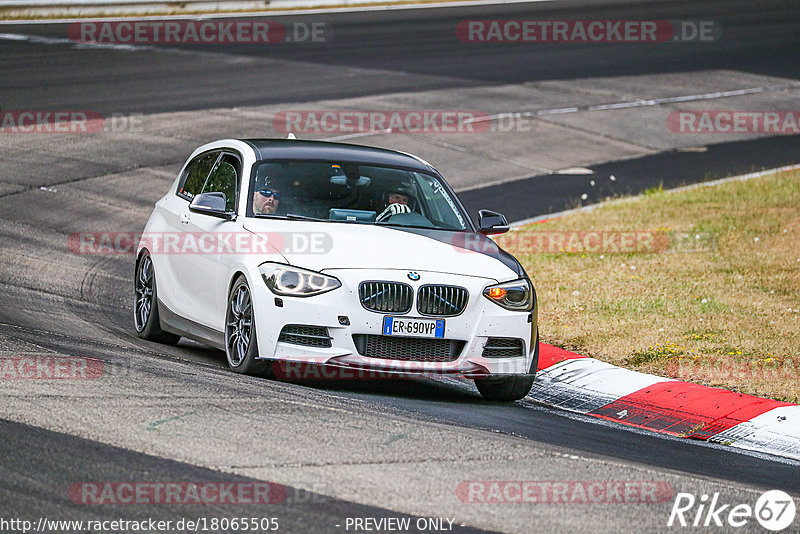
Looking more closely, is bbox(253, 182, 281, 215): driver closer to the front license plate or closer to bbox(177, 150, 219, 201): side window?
bbox(177, 150, 219, 201): side window

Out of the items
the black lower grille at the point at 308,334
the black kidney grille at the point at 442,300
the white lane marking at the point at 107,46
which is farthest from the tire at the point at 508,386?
the white lane marking at the point at 107,46

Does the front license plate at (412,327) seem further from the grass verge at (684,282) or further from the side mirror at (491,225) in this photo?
the grass verge at (684,282)

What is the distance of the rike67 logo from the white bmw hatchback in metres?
2.71

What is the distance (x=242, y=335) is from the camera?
9.02 m

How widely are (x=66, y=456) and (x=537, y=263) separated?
30.2ft

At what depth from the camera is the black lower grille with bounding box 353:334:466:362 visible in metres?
8.56

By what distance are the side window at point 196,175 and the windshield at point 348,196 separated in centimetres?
106

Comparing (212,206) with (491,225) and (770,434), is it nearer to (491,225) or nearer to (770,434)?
(491,225)

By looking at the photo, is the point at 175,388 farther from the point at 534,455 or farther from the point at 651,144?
the point at 651,144

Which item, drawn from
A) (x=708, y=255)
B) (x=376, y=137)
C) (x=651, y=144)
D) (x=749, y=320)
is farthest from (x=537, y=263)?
(x=651, y=144)

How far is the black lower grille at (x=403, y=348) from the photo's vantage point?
28.1ft

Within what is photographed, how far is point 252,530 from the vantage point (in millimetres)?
5422

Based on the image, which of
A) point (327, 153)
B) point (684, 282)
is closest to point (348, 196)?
point (327, 153)

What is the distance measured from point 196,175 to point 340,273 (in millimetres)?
2945
